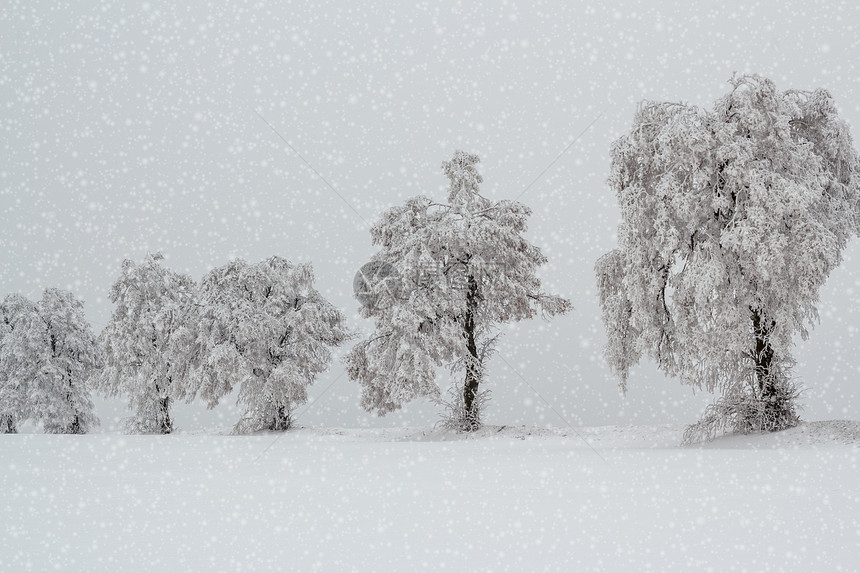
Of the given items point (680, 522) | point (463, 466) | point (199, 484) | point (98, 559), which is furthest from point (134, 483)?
point (680, 522)

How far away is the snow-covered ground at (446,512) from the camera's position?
263 inches

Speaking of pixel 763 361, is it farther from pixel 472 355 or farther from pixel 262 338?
pixel 262 338

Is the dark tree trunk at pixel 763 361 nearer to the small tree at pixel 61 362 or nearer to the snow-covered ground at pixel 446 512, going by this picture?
the snow-covered ground at pixel 446 512

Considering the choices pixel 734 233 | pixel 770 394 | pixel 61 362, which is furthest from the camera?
pixel 61 362

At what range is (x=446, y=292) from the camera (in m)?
24.9

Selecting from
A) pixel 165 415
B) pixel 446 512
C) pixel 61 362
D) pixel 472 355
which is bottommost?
pixel 446 512

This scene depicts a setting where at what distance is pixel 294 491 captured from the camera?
11102 mm

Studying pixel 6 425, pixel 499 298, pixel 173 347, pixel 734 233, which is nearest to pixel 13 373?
pixel 6 425

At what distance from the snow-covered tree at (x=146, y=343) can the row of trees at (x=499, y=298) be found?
0.10 m

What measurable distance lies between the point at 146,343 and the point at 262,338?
7121 millimetres

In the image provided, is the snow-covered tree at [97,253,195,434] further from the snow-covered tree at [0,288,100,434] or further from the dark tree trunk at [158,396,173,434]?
the snow-covered tree at [0,288,100,434]

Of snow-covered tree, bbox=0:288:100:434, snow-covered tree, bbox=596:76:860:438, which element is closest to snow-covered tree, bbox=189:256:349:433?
snow-covered tree, bbox=0:288:100:434

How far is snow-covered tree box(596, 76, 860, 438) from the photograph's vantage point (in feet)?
54.6

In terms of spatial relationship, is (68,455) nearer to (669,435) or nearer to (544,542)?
(544,542)
